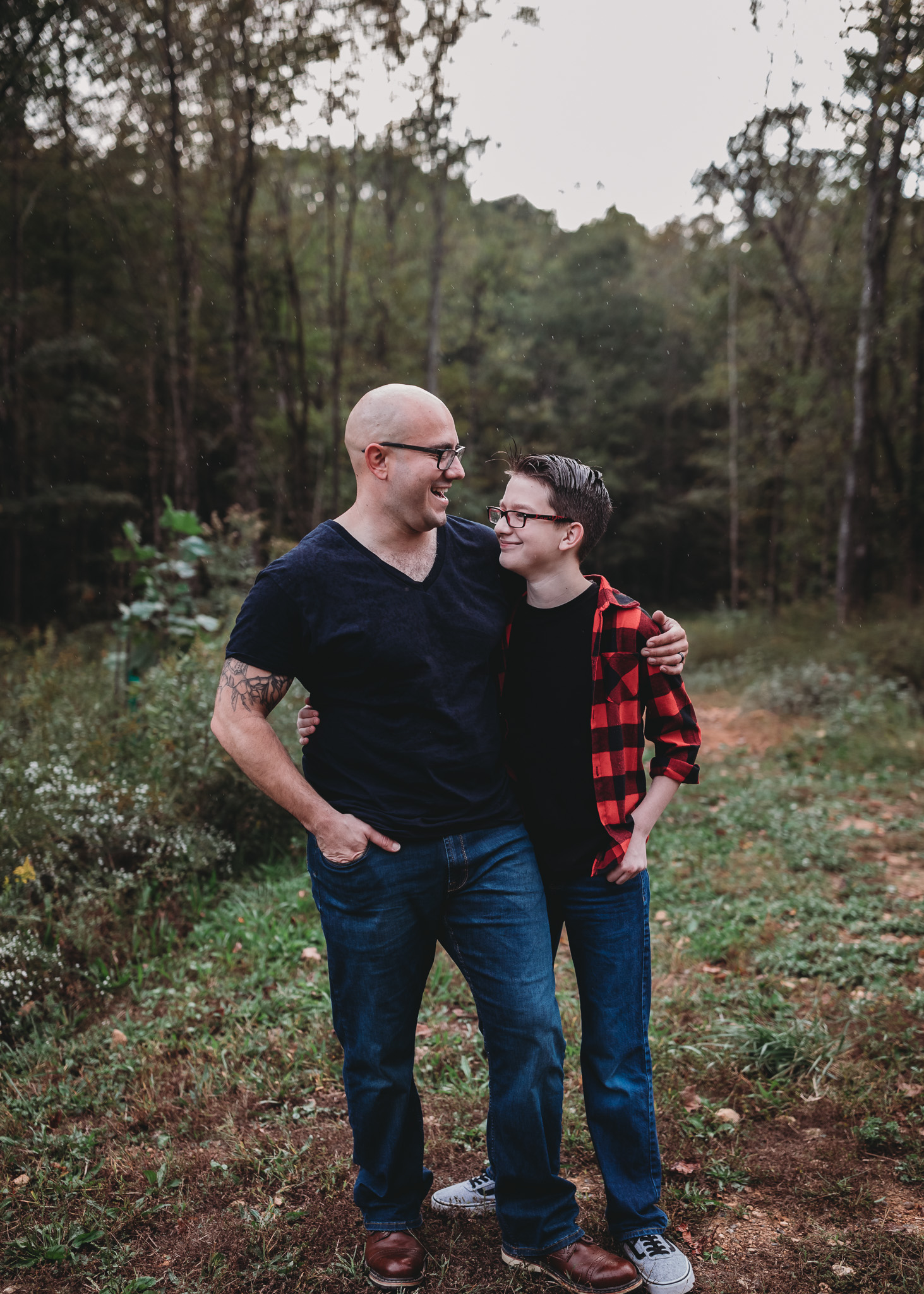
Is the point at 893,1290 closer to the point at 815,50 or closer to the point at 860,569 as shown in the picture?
the point at 860,569

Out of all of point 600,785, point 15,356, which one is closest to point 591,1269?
point 600,785

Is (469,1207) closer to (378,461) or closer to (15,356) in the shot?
(378,461)

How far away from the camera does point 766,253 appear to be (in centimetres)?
1891

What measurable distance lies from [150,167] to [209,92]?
407 cm

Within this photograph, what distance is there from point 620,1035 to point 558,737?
78 cm

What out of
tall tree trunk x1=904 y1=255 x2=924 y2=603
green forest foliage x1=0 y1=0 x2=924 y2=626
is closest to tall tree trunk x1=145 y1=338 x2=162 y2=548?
green forest foliage x1=0 y1=0 x2=924 y2=626

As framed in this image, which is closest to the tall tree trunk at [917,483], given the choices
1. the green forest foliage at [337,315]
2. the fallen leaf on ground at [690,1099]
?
the green forest foliage at [337,315]

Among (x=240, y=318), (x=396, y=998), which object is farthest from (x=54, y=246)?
(x=396, y=998)

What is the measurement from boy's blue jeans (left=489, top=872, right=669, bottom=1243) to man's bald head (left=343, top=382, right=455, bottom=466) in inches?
48.1

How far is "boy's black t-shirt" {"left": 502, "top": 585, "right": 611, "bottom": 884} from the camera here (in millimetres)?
2211

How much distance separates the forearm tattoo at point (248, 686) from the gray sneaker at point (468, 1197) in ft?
5.44

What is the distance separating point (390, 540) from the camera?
2225 millimetres

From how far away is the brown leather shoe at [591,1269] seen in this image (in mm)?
2137

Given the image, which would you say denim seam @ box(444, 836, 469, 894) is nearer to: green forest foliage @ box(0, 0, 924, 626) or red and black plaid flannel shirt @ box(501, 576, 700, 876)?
red and black plaid flannel shirt @ box(501, 576, 700, 876)
